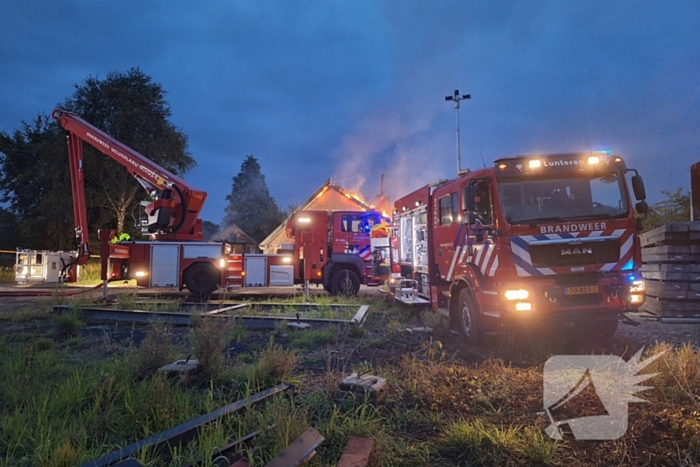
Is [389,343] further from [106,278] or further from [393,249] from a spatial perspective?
[106,278]

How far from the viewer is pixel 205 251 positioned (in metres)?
13.0

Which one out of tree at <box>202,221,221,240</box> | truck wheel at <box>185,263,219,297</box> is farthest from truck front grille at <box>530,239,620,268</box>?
tree at <box>202,221,221,240</box>

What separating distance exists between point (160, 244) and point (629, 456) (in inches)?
477

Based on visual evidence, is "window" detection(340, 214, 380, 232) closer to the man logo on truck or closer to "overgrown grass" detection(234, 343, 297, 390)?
the man logo on truck

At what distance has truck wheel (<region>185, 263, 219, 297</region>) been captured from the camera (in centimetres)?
1301

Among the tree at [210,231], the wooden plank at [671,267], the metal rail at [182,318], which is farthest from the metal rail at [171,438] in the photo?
the tree at [210,231]

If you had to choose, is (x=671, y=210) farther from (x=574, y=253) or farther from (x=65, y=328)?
(x=65, y=328)

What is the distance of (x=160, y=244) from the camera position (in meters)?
12.7

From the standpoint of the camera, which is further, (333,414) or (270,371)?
(270,371)

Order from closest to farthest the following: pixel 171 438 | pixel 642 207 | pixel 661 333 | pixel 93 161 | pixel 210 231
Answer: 1. pixel 171 438
2. pixel 642 207
3. pixel 661 333
4. pixel 93 161
5. pixel 210 231

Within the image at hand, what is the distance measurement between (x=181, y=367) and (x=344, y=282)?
8509 mm

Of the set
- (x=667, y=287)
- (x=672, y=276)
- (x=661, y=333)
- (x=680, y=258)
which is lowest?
(x=661, y=333)

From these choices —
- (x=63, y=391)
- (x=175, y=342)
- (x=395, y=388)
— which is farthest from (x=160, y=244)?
(x=395, y=388)

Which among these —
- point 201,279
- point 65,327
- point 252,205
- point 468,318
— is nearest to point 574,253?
point 468,318
